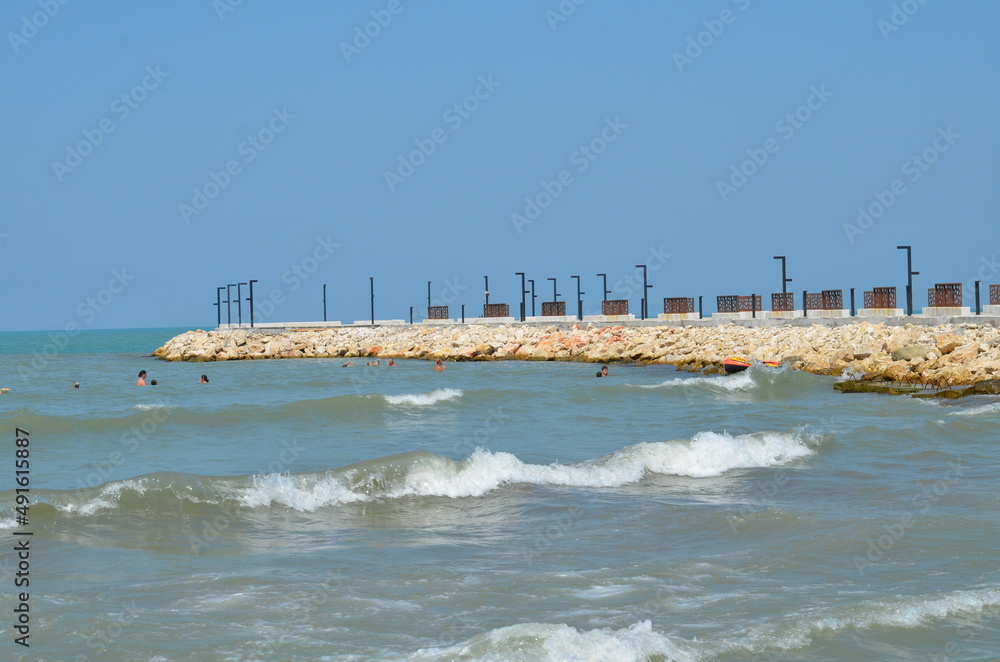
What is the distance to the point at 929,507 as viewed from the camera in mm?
9359

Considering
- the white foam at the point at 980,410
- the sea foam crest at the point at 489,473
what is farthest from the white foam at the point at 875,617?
the white foam at the point at 980,410

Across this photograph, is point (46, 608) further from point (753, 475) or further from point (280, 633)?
point (753, 475)

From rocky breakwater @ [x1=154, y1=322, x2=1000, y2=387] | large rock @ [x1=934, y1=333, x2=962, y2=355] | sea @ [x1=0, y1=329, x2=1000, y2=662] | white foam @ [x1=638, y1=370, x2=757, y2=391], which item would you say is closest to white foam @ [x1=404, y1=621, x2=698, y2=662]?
sea @ [x1=0, y1=329, x2=1000, y2=662]

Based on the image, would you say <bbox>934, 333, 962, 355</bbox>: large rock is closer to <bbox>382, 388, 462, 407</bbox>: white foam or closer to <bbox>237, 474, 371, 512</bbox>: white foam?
<bbox>382, 388, 462, 407</bbox>: white foam

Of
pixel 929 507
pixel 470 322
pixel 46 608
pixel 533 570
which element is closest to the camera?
pixel 46 608

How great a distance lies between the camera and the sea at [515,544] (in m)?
5.73

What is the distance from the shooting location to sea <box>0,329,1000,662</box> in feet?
18.8

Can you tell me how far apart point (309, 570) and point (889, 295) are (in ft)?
140

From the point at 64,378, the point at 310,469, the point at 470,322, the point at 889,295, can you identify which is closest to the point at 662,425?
the point at 310,469

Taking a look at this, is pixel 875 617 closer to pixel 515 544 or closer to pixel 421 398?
pixel 515 544

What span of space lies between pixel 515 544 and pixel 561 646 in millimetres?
2946

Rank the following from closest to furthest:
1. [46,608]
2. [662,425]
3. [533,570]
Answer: [46,608] < [533,570] < [662,425]

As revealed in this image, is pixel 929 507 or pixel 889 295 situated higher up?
pixel 889 295

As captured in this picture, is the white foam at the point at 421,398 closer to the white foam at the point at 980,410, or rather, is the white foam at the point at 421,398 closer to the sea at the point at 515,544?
the sea at the point at 515,544
